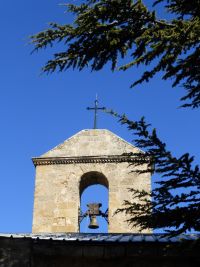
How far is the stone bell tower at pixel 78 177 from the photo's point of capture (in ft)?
38.3

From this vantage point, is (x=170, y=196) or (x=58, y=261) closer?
(x=170, y=196)

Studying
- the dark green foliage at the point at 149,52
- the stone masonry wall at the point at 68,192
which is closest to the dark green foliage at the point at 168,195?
the dark green foliage at the point at 149,52

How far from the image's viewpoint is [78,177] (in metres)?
12.4

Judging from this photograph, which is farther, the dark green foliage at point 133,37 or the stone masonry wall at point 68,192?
the stone masonry wall at point 68,192

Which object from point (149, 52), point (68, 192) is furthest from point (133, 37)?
point (68, 192)

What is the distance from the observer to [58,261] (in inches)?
288

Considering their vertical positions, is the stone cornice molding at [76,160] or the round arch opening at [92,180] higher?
the stone cornice molding at [76,160]

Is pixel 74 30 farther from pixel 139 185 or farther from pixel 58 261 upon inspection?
pixel 139 185

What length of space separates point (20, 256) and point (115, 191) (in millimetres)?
5030

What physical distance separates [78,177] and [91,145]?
3.13ft

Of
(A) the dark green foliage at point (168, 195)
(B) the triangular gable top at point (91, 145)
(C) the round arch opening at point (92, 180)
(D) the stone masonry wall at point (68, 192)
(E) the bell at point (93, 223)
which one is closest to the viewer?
(A) the dark green foliage at point (168, 195)

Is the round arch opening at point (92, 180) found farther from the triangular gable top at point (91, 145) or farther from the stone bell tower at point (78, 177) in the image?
the triangular gable top at point (91, 145)

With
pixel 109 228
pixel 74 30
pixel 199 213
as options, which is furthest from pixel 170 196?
pixel 109 228

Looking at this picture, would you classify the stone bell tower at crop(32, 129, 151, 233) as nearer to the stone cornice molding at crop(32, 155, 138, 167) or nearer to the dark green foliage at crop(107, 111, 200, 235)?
the stone cornice molding at crop(32, 155, 138, 167)
